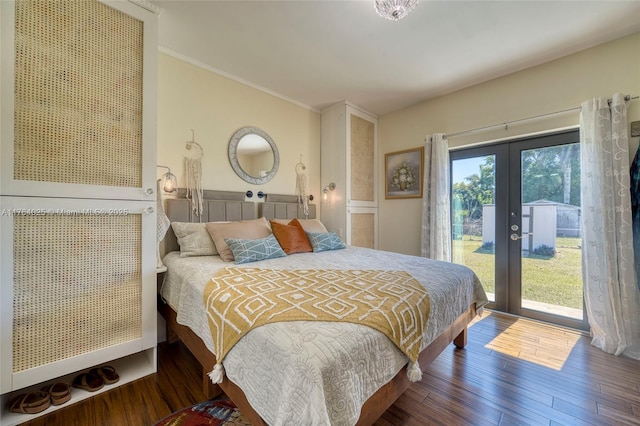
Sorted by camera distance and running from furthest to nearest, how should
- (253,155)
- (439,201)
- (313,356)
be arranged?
(439,201) < (253,155) < (313,356)

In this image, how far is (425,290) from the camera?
1.51 m

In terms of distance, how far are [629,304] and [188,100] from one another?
14.5 ft

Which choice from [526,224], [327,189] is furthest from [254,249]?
[526,224]

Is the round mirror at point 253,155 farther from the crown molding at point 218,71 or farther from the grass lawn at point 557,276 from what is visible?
the grass lawn at point 557,276

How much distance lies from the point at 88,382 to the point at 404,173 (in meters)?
3.93

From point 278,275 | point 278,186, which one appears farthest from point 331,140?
point 278,275

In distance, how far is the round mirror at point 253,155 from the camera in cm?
294

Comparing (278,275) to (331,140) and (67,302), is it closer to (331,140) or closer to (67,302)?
(67,302)

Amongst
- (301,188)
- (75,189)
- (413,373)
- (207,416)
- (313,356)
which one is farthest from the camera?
(301,188)

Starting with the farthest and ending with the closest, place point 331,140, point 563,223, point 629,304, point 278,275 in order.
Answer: point 331,140 → point 563,223 → point 629,304 → point 278,275

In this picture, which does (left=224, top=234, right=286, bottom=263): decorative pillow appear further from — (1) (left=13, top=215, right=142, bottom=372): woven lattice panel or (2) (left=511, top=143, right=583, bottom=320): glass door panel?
(2) (left=511, top=143, right=583, bottom=320): glass door panel

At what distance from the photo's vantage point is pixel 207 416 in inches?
56.4

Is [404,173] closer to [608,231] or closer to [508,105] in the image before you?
[508,105]

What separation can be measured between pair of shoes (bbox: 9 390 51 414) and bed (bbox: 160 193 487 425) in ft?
2.37
